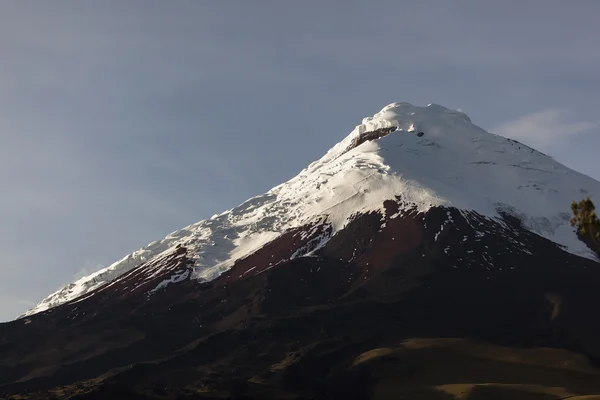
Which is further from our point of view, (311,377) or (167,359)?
(167,359)

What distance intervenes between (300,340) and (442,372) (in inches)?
1499

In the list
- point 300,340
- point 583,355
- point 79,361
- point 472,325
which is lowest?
point 583,355

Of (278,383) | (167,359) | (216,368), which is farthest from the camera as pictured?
(167,359)

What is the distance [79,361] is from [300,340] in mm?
58317

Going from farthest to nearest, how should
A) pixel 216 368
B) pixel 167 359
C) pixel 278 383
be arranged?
1. pixel 167 359
2. pixel 216 368
3. pixel 278 383

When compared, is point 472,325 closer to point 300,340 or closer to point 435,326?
point 435,326

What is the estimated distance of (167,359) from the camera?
607ft

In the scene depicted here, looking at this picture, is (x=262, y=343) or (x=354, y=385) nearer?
(x=354, y=385)

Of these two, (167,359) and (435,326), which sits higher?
(167,359)

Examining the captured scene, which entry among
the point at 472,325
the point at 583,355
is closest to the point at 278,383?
the point at 472,325

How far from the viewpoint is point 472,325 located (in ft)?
636

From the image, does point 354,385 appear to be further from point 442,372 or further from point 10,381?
point 10,381

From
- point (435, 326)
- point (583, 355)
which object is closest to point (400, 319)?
point (435, 326)

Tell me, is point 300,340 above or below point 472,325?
above
